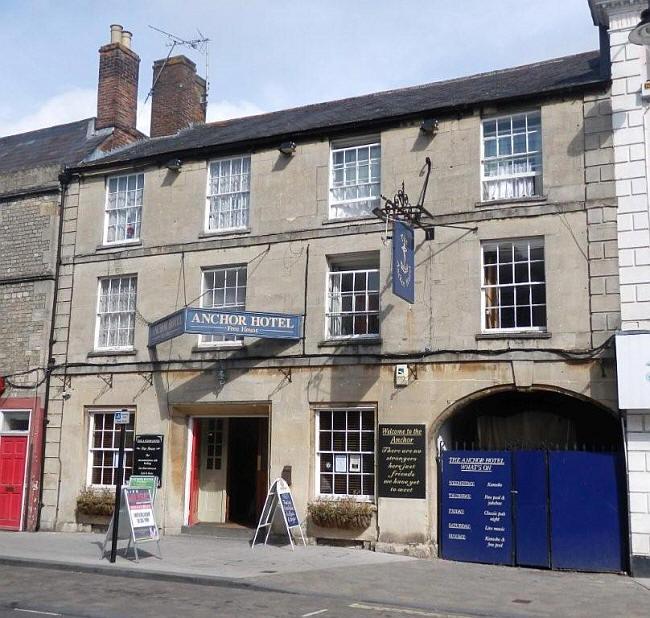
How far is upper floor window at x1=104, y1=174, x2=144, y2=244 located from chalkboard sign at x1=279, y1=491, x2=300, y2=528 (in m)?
7.26

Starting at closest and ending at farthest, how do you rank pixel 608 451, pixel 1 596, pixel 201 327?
pixel 1 596, pixel 608 451, pixel 201 327

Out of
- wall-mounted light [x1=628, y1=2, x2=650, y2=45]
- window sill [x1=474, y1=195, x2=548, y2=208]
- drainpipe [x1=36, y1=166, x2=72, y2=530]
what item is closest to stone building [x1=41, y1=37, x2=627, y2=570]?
window sill [x1=474, y1=195, x2=548, y2=208]

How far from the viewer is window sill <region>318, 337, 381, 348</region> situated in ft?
53.5

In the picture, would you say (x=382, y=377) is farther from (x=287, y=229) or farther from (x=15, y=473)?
(x=15, y=473)

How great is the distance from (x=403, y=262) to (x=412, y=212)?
4.29 feet

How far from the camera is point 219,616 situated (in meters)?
9.62


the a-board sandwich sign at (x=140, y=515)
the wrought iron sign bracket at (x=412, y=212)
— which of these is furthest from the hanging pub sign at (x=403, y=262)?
the a-board sandwich sign at (x=140, y=515)

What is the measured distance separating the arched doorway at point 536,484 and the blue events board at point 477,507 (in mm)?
18

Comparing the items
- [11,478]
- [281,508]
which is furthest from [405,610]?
[11,478]

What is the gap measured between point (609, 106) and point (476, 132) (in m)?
2.48

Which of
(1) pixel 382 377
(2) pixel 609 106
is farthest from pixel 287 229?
(2) pixel 609 106

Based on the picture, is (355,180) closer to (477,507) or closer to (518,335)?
(518,335)

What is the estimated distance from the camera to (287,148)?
17.8 metres

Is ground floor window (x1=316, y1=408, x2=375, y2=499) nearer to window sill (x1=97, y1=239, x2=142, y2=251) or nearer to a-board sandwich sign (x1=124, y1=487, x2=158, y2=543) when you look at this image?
a-board sandwich sign (x1=124, y1=487, x2=158, y2=543)
